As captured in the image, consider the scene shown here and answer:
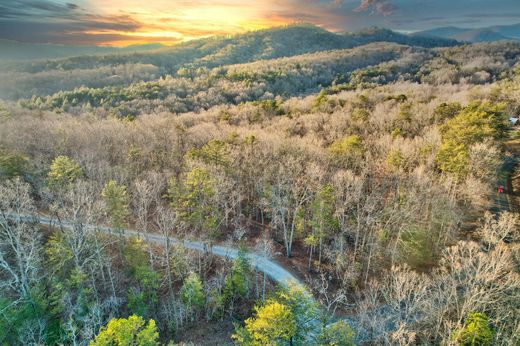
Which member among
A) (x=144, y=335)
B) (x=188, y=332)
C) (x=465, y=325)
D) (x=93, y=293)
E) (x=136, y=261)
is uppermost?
(x=144, y=335)

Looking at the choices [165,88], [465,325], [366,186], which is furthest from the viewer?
[165,88]

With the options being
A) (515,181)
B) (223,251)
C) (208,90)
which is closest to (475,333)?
(223,251)

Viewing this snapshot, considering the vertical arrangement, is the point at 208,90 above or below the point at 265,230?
above

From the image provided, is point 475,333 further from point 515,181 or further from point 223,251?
point 515,181

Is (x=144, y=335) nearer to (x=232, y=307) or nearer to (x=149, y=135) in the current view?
(x=232, y=307)

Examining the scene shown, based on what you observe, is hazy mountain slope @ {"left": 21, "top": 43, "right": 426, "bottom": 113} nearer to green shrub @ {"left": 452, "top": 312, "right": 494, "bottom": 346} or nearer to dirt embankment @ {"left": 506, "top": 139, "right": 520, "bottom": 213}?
dirt embankment @ {"left": 506, "top": 139, "right": 520, "bottom": 213}

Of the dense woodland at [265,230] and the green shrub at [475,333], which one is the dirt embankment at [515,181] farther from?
the green shrub at [475,333]

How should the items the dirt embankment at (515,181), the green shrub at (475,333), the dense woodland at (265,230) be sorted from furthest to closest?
1. the dirt embankment at (515,181)
2. the dense woodland at (265,230)
3. the green shrub at (475,333)

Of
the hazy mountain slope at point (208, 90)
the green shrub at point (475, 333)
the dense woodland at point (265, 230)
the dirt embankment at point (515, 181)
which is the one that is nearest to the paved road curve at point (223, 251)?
the dense woodland at point (265, 230)

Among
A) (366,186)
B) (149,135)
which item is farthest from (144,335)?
(149,135)
